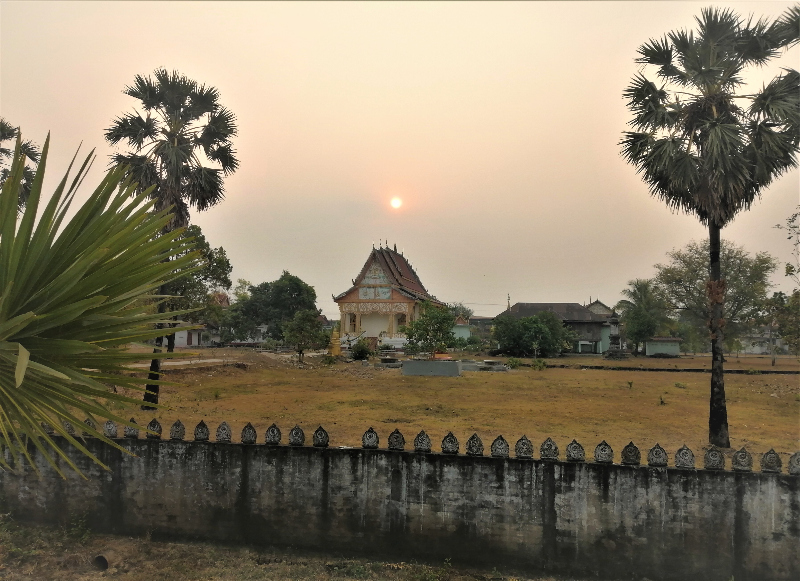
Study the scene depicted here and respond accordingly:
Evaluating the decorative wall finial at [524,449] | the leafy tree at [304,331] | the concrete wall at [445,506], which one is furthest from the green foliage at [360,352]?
the decorative wall finial at [524,449]

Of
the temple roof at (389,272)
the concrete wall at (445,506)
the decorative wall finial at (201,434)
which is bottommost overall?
the concrete wall at (445,506)

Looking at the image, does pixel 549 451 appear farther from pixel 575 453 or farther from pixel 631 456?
pixel 631 456

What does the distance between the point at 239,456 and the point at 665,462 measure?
22.2 ft

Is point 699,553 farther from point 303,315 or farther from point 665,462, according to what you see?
point 303,315

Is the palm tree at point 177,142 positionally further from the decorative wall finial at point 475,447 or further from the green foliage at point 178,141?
the decorative wall finial at point 475,447

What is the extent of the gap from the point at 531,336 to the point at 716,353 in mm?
29037

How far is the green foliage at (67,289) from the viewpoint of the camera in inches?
107

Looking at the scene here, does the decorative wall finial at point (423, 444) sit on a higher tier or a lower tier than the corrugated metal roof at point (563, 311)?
lower

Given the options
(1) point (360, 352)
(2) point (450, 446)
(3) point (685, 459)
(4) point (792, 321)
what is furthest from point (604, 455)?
(1) point (360, 352)

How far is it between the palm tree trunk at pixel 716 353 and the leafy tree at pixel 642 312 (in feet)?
115

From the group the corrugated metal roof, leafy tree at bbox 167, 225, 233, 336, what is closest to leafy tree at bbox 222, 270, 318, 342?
the corrugated metal roof

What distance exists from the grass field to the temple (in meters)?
16.1

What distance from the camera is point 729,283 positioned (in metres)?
38.1

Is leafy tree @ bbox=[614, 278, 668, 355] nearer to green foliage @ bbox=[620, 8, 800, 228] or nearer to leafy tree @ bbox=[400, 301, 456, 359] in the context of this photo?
leafy tree @ bbox=[400, 301, 456, 359]
